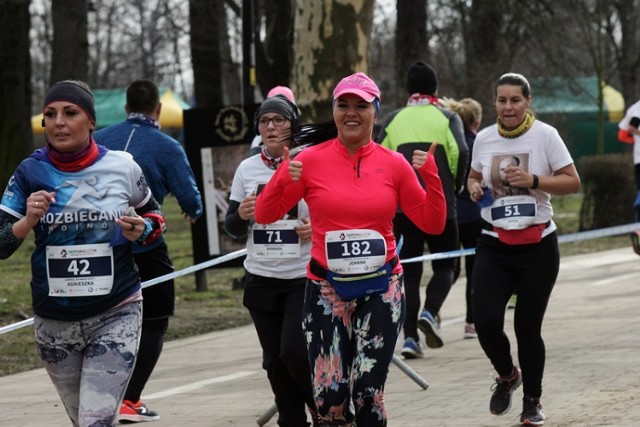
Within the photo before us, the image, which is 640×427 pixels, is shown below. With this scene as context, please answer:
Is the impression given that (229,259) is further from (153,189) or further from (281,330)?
(281,330)

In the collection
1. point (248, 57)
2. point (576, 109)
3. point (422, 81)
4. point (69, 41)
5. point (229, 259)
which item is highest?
point (69, 41)

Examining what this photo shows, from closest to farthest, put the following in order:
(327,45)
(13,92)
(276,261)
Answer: (276,261) < (327,45) < (13,92)

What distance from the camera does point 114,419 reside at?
5.57 m

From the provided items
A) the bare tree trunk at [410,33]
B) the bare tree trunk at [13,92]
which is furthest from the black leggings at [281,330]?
the bare tree trunk at [410,33]

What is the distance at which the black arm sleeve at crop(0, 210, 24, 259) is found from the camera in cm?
558

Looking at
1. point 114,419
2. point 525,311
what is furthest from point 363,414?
point 525,311

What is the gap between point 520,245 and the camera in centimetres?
761

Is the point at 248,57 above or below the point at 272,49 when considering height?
below

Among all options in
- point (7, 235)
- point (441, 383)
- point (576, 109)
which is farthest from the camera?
point (576, 109)

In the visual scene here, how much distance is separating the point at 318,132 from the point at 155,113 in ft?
7.14

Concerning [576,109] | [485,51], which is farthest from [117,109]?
[485,51]

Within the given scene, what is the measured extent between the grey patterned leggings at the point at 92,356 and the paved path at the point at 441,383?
7.84 feet

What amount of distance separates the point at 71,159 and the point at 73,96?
0.25 meters

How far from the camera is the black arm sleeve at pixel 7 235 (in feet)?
18.3
